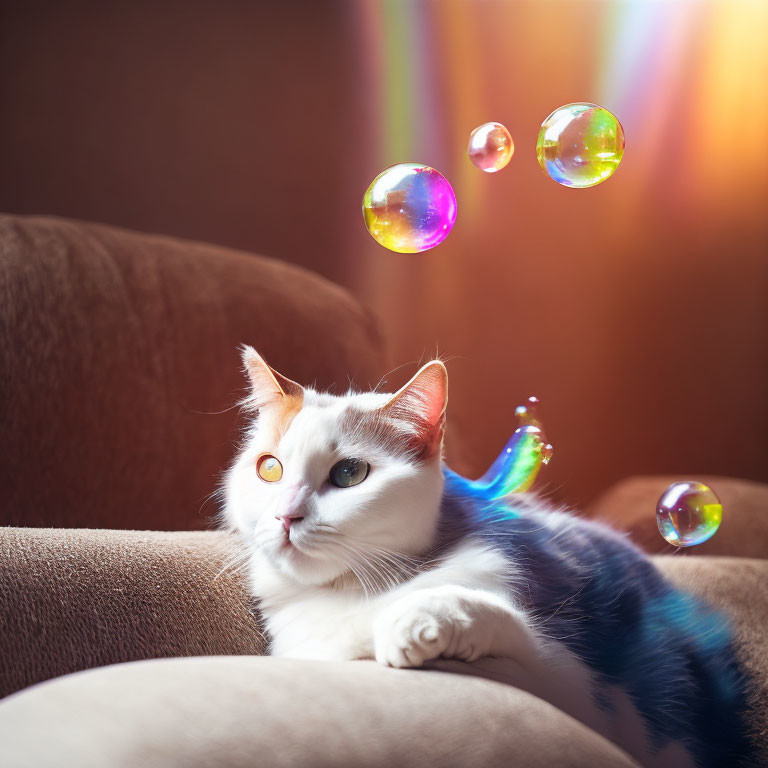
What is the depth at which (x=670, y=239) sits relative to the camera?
2.31m

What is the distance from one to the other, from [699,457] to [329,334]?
138cm

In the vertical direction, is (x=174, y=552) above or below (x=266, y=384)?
below

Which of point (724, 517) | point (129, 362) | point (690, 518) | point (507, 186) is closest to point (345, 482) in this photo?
point (690, 518)

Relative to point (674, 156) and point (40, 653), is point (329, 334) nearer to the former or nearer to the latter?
point (40, 653)

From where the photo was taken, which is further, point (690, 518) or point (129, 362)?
point (129, 362)

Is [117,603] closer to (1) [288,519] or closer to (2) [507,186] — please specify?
(1) [288,519]

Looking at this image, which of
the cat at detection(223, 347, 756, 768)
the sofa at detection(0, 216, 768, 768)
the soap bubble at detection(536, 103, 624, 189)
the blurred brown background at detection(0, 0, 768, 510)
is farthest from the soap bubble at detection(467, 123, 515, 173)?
the blurred brown background at detection(0, 0, 768, 510)

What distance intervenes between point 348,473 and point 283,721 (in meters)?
0.30

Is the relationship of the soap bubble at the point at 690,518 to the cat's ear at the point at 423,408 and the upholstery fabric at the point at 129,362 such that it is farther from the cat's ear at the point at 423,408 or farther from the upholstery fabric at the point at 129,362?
the upholstery fabric at the point at 129,362

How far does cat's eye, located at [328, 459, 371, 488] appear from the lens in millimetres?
725

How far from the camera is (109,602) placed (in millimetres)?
701

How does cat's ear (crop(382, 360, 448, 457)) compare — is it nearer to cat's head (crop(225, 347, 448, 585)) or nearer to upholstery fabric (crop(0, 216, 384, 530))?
cat's head (crop(225, 347, 448, 585))

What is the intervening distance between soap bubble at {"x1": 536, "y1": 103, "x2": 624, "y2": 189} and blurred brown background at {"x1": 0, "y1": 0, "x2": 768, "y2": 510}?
1184 millimetres

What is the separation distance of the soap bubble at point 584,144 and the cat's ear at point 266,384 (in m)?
0.41
